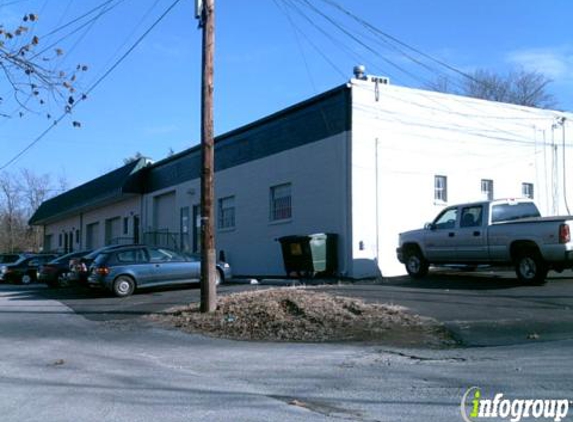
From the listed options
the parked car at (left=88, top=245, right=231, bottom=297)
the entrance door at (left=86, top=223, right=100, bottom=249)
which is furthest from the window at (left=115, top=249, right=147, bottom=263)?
the entrance door at (left=86, top=223, right=100, bottom=249)

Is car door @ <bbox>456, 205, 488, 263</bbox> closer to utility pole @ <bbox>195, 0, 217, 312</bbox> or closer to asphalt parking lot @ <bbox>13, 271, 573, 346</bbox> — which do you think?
asphalt parking lot @ <bbox>13, 271, 573, 346</bbox>

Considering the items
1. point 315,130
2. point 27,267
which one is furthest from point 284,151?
point 27,267

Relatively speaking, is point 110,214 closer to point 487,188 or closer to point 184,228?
point 184,228

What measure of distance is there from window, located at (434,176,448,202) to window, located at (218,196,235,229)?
→ 8841 millimetres

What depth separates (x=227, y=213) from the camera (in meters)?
29.1

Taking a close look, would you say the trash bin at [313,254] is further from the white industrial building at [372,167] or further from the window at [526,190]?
the window at [526,190]

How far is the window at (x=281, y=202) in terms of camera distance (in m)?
24.7

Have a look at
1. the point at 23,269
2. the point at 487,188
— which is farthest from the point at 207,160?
the point at 23,269

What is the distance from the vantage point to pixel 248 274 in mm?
26734

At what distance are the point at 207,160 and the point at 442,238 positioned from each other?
23.9 feet

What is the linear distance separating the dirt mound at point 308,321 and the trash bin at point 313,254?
20.9 feet

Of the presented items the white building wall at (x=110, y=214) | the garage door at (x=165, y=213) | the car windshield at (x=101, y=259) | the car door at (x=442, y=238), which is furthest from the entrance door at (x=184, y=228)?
the car door at (x=442, y=238)

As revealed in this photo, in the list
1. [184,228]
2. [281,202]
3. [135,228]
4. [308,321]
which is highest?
[281,202]

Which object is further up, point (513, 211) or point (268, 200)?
point (268, 200)
